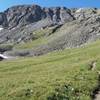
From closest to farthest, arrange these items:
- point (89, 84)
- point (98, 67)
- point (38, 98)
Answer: point (38, 98) → point (89, 84) → point (98, 67)

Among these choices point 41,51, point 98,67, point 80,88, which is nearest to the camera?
point 80,88

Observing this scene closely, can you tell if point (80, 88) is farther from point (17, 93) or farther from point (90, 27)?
point (90, 27)

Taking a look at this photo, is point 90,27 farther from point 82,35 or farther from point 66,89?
point 66,89

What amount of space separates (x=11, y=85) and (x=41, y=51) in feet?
529

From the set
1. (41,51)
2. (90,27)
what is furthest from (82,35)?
(41,51)

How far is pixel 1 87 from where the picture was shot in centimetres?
2766

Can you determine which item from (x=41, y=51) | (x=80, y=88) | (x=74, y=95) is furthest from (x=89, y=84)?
(x=41, y=51)

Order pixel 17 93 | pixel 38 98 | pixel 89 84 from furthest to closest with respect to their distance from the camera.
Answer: pixel 89 84 < pixel 17 93 < pixel 38 98

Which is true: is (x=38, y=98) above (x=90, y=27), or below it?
below

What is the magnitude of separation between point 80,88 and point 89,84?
6.29ft

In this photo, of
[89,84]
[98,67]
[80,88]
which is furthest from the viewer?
[98,67]

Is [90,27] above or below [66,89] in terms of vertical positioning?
above

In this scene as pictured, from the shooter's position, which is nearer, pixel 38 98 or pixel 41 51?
pixel 38 98

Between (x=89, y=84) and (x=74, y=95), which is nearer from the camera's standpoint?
(x=74, y=95)
